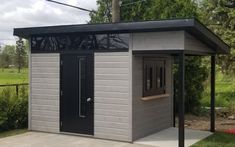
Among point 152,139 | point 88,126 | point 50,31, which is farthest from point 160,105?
point 50,31

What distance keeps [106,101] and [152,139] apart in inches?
59.8

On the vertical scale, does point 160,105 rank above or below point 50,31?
below

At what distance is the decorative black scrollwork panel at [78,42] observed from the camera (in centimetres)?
990

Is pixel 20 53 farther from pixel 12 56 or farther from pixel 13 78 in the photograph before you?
pixel 13 78

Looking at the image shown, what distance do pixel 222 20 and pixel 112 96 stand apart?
34.0 ft

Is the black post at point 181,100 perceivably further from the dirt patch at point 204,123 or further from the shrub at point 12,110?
the shrub at point 12,110

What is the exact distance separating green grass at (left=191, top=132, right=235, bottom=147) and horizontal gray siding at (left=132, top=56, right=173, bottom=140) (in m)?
1.45

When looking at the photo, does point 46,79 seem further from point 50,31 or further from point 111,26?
point 111,26

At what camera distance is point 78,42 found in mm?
10492

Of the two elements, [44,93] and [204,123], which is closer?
[44,93]

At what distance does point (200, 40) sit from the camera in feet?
33.1

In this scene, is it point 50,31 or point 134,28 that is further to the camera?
point 50,31

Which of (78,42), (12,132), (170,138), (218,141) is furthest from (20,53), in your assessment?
(218,141)

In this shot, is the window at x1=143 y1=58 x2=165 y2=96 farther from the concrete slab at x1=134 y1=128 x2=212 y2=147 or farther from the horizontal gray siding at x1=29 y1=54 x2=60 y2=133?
the horizontal gray siding at x1=29 y1=54 x2=60 y2=133
